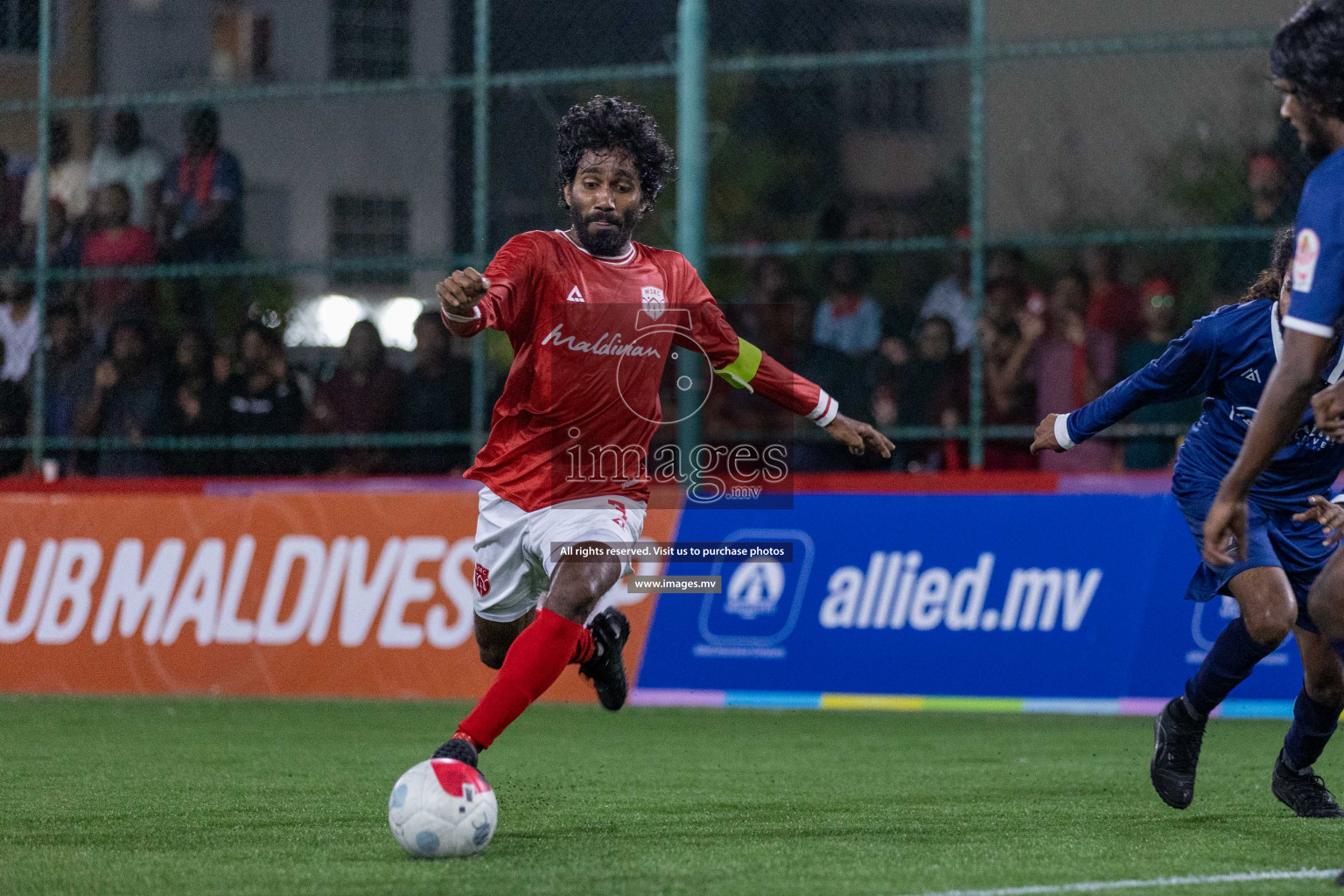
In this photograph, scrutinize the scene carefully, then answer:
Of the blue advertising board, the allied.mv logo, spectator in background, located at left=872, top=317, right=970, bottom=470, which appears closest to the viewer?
the blue advertising board

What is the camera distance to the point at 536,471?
6113 millimetres

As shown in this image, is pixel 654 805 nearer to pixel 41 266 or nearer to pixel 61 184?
pixel 41 266

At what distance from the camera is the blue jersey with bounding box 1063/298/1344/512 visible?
5.99 m

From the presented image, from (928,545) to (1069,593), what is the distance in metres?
0.78

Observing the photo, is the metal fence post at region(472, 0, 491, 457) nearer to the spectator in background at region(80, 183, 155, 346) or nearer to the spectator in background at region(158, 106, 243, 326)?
the spectator in background at region(158, 106, 243, 326)

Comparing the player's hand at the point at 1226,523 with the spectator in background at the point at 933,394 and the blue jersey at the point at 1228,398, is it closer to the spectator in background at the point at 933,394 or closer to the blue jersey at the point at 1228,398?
the blue jersey at the point at 1228,398

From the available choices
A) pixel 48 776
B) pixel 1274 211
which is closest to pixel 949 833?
pixel 48 776

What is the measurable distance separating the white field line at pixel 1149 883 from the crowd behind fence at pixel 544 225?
5383 millimetres

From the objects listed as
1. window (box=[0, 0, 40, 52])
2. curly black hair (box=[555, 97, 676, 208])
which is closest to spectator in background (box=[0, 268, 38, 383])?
window (box=[0, 0, 40, 52])

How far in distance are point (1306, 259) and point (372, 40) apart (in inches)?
908

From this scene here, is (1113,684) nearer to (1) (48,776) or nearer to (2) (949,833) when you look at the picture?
(2) (949,833)

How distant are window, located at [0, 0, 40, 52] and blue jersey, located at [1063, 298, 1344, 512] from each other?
28.0 ft

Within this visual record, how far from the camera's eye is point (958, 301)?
10.9 m

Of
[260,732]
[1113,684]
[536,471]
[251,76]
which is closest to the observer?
[536,471]
